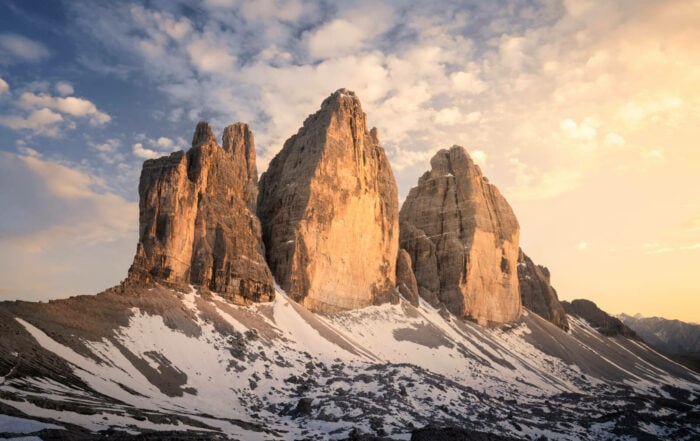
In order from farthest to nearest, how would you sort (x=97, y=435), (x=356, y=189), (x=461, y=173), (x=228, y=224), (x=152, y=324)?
(x=461, y=173)
(x=356, y=189)
(x=228, y=224)
(x=152, y=324)
(x=97, y=435)

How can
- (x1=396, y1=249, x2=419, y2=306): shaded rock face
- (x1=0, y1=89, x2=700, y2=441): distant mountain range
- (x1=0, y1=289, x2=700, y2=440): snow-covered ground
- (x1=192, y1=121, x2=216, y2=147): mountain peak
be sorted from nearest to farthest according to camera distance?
1. (x1=0, y1=289, x2=700, y2=440): snow-covered ground
2. (x1=0, y1=89, x2=700, y2=441): distant mountain range
3. (x1=192, y1=121, x2=216, y2=147): mountain peak
4. (x1=396, y1=249, x2=419, y2=306): shaded rock face

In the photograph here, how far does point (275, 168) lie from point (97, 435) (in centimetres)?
7455

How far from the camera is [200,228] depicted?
5872 cm

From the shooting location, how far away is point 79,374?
100 ft

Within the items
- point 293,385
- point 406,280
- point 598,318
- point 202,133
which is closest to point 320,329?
point 293,385

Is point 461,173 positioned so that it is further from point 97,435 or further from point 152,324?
point 97,435

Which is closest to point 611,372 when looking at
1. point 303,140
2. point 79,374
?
point 303,140

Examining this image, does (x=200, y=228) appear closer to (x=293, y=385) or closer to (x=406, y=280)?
(x=293, y=385)

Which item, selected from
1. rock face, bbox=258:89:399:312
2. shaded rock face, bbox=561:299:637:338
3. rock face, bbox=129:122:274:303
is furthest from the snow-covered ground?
shaded rock face, bbox=561:299:637:338

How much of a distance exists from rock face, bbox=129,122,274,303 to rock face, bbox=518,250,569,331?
82848mm

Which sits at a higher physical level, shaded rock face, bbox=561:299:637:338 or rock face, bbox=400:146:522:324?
rock face, bbox=400:146:522:324

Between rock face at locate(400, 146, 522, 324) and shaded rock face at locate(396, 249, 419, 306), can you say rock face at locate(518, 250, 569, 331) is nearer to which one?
rock face at locate(400, 146, 522, 324)

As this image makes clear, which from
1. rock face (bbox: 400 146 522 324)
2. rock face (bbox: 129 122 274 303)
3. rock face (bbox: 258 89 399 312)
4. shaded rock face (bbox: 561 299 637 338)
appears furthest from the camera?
shaded rock face (bbox: 561 299 637 338)

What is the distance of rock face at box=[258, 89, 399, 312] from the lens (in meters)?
73.9
